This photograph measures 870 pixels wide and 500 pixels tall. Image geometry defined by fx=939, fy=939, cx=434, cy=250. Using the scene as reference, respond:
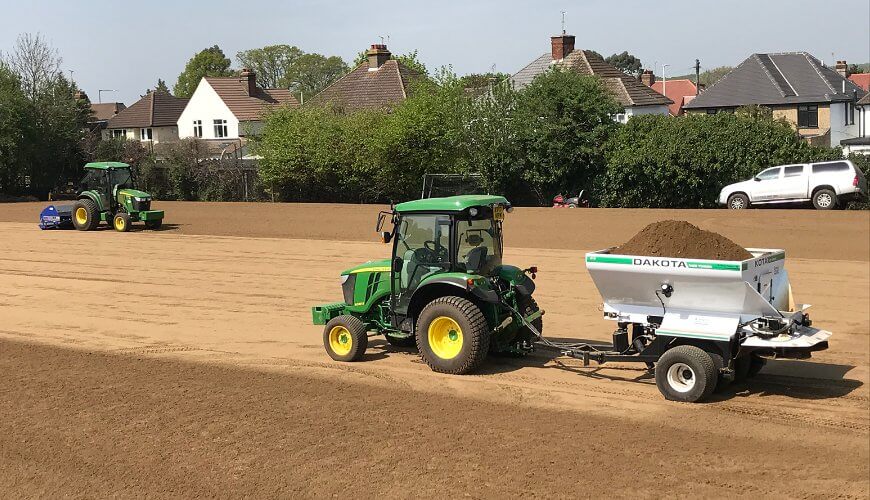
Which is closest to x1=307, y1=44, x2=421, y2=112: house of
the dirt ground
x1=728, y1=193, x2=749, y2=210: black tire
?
x1=728, y1=193, x2=749, y2=210: black tire

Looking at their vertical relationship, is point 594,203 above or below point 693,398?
above

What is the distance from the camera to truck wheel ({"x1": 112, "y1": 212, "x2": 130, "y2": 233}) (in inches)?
1126

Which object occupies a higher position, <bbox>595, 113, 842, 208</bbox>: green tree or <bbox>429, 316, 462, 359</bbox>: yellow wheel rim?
<bbox>595, 113, 842, 208</bbox>: green tree

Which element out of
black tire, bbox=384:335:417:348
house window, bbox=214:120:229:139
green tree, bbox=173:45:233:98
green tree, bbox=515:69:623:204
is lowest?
black tire, bbox=384:335:417:348

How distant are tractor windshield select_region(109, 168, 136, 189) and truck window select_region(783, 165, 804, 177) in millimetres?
19564

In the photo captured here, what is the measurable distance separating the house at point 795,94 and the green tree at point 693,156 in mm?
20331

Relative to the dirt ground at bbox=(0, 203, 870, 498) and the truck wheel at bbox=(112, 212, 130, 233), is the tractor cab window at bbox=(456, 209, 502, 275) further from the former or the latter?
the truck wheel at bbox=(112, 212, 130, 233)

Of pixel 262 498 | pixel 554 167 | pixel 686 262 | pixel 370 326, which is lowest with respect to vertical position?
pixel 262 498

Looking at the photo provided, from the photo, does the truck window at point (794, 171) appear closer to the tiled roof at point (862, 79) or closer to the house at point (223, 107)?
the house at point (223, 107)

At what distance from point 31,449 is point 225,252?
15517 mm

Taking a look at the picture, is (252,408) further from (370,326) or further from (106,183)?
(106,183)

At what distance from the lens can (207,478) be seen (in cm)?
802

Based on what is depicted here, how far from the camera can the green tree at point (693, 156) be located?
2917 centimetres

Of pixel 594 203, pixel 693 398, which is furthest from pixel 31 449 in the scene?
pixel 594 203
